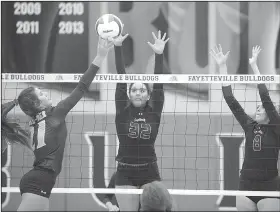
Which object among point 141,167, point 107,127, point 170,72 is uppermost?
point 170,72

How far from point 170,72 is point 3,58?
4.45 ft

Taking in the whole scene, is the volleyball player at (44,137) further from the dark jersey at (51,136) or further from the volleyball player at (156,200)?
the volleyball player at (156,200)

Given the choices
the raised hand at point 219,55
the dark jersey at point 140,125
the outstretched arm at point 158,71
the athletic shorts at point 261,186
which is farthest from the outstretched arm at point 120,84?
the athletic shorts at point 261,186

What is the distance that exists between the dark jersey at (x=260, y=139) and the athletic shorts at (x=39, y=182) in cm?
151

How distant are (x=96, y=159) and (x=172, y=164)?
2.03 feet

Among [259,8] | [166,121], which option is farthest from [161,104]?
[259,8]

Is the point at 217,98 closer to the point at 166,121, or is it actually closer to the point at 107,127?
the point at 166,121

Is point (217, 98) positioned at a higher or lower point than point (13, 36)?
lower

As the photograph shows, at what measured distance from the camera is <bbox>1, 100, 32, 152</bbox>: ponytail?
15.7ft

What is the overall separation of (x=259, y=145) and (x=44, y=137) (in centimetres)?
167

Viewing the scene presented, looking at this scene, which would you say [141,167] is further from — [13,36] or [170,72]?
[13,36]

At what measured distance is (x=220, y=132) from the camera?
15.5 feet

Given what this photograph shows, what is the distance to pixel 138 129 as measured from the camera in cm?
462

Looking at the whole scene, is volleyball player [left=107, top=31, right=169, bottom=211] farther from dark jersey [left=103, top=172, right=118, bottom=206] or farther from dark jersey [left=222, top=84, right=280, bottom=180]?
dark jersey [left=222, top=84, right=280, bottom=180]
